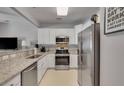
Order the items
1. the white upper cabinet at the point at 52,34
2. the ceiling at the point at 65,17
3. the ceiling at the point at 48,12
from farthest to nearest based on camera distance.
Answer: the white upper cabinet at the point at 52,34, the ceiling at the point at 65,17, the ceiling at the point at 48,12

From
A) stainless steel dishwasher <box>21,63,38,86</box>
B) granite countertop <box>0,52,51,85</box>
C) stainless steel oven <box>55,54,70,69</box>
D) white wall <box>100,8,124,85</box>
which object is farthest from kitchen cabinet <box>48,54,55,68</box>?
white wall <box>100,8,124,85</box>

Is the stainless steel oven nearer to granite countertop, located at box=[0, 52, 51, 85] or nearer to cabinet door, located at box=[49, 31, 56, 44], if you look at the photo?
cabinet door, located at box=[49, 31, 56, 44]

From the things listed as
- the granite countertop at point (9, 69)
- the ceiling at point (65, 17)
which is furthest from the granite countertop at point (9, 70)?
the ceiling at point (65, 17)

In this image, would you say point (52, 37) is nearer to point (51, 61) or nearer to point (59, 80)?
point (51, 61)

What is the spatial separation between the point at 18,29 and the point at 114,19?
5548mm

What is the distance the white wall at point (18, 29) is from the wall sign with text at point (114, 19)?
447 centimetres

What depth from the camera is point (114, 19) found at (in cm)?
145

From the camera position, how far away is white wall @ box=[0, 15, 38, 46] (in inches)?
237

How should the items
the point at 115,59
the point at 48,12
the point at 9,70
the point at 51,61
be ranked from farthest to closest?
the point at 51,61
the point at 48,12
the point at 9,70
the point at 115,59

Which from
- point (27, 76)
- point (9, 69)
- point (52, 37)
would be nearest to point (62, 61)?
point (52, 37)

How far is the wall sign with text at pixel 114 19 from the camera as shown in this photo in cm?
128

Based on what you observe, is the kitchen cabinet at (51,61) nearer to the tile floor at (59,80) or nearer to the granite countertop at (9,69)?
the tile floor at (59,80)

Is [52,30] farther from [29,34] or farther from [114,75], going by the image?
[114,75]
